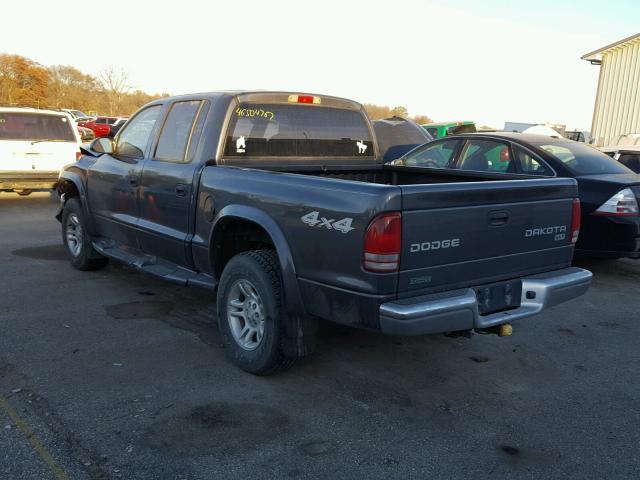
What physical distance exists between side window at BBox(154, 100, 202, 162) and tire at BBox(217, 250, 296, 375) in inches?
47.5

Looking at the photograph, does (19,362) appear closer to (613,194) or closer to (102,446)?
(102,446)

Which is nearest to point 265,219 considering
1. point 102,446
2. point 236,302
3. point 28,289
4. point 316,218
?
point 316,218

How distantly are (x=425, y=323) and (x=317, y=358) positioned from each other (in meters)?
1.39

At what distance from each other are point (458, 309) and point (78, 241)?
4675mm

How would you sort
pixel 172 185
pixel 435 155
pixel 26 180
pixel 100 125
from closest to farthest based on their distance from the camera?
1. pixel 172 185
2. pixel 435 155
3. pixel 26 180
4. pixel 100 125

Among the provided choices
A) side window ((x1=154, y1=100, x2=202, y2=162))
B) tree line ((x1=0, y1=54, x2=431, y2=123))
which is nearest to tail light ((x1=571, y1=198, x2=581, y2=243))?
side window ((x1=154, y1=100, x2=202, y2=162))

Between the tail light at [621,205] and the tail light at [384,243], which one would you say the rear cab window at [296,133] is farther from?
the tail light at [621,205]

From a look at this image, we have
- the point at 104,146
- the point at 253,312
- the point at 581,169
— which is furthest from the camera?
the point at 581,169

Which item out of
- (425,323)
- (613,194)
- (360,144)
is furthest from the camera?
(613,194)

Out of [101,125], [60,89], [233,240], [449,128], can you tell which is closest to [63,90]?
[60,89]

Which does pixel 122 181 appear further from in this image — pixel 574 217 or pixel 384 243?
pixel 574 217

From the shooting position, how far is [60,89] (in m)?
54.7

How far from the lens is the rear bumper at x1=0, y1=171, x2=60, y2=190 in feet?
34.8

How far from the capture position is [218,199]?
4250 millimetres
